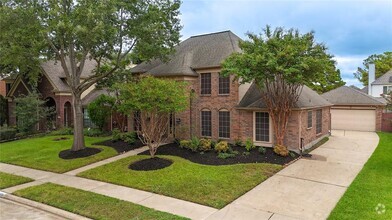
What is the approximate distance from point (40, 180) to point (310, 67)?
12455 millimetres

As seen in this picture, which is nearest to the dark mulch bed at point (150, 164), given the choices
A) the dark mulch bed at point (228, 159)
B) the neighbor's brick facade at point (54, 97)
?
the dark mulch bed at point (228, 159)

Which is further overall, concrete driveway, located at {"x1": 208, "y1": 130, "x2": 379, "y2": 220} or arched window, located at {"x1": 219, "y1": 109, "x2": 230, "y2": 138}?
arched window, located at {"x1": 219, "y1": 109, "x2": 230, "y2": 138}

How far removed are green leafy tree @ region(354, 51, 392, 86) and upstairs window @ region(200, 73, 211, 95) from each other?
4025 centimetres

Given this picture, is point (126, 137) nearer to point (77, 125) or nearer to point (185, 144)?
point (77, 125)

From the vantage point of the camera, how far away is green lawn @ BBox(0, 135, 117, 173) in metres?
12.2

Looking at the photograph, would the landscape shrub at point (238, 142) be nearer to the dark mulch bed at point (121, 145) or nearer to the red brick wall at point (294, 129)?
the red brick wall at point (294, 129)

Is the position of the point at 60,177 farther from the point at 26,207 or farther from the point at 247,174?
the point at 247,174

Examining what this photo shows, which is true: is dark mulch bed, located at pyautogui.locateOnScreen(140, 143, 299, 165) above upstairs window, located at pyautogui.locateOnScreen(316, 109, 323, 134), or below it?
below

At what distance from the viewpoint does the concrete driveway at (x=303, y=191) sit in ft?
22.2

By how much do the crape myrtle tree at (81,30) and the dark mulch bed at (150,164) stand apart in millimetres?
4829

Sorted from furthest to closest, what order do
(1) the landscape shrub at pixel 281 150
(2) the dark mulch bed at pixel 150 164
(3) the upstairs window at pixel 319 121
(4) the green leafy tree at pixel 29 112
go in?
(4) the green leafy tree at pixel 29 112, (3) the upstairs window at pixel 319 121, (1) the landscape shrub at pixel 281 150, (2) the dark mulch bed at pixel 150 164

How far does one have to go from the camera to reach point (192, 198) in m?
7.76

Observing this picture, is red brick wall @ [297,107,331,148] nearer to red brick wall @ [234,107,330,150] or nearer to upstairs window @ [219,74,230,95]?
red brick wall @ [234,107,330,150]

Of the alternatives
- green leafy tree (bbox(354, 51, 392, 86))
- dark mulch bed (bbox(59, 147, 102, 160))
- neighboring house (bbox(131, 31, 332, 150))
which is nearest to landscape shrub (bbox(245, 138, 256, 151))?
neighboring house (bbox(131, 31, 332, 150))
